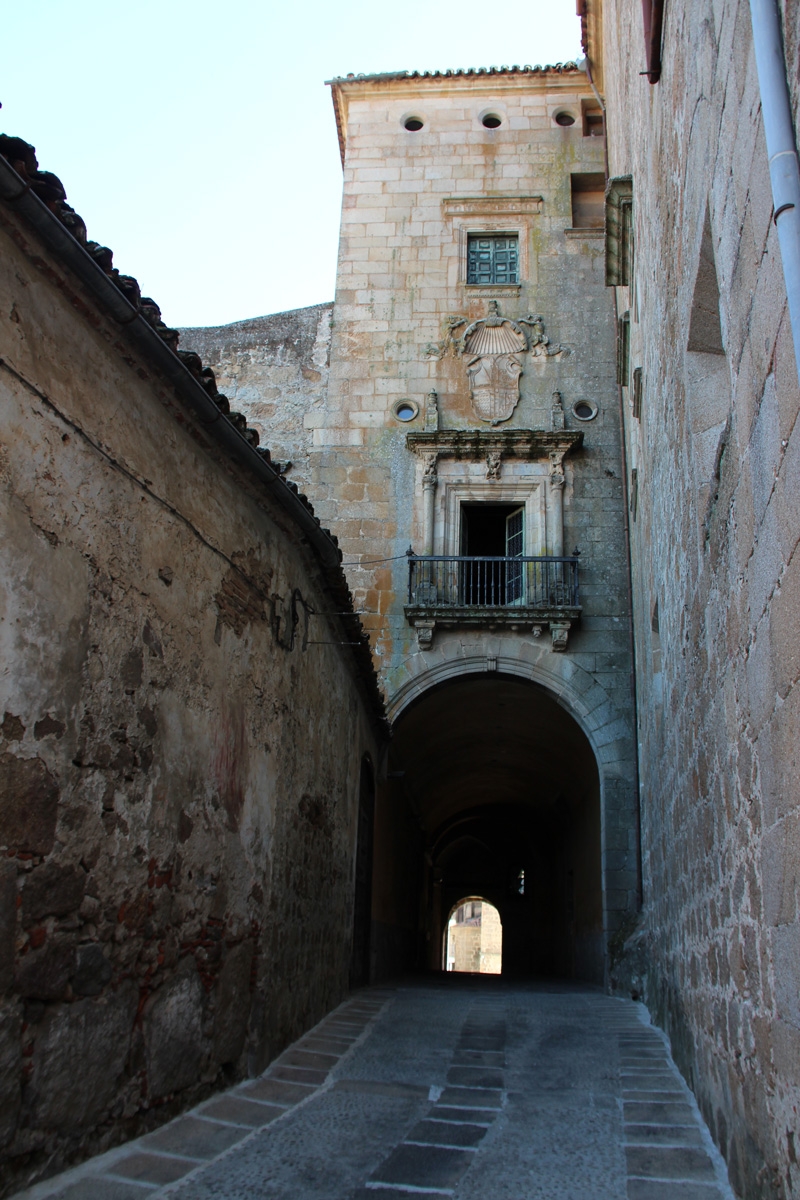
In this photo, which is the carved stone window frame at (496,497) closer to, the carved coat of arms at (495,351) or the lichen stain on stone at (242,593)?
the carved coat of arms at (495,351)

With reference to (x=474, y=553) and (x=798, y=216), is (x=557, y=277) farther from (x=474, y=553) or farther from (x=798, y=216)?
(x=798, y=216)

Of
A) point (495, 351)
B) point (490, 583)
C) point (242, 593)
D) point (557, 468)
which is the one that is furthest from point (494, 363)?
point (242, 593)

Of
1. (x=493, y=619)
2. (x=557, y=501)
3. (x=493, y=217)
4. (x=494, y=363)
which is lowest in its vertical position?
(x=493, y=619)

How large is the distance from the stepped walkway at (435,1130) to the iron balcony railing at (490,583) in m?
6.00

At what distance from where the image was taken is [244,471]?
16.6 ft

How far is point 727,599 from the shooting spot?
3.53 metres

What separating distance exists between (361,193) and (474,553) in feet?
19.3

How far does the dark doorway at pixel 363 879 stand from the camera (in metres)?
9.40

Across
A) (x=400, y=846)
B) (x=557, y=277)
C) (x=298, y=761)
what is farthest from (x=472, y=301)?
(x=298, y=761)

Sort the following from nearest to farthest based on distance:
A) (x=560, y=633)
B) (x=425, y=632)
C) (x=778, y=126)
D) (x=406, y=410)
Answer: (x=778, y=126)
(x=560, y=633)
(x=425, y=632)
(x=406, y=410)

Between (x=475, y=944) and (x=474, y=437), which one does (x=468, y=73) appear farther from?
(x=475, y=944)

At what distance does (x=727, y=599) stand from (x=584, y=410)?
9777 mm

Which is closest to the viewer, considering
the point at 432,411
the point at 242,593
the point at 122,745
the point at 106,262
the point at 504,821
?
the point at 106,262

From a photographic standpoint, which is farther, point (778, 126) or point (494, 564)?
point (494, 564)
